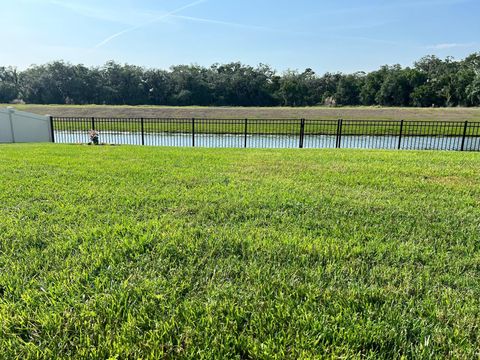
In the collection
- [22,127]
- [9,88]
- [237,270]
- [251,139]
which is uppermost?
[9,88]

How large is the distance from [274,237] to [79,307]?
5.28 feet

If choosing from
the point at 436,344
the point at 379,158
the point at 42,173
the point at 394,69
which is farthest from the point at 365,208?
the point at 394,69

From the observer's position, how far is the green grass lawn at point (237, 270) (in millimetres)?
1795

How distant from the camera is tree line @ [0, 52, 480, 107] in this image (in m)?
64.6

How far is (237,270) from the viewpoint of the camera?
248 centimetres

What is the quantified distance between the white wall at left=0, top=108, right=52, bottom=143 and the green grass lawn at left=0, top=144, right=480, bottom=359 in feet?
Answer: 36.0

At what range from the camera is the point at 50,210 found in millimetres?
3680

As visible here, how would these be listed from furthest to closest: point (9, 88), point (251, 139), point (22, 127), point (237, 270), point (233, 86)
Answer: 1. point (233, 86)
2. point (9, 88)
3. point (251, 139)
4. point (22, 127)
5. point (237, 270)

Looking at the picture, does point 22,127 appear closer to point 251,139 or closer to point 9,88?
point 251,139

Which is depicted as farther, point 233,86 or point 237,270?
point 233,86

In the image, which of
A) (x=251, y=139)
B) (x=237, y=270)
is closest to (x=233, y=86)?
(x=251, y=139)

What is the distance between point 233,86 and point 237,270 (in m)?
71.5

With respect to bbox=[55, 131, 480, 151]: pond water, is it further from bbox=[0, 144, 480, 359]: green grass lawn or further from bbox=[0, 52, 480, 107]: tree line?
bbox=[0, 52, 480, 107]: tree line

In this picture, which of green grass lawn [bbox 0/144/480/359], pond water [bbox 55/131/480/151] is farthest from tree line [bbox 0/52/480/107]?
green grass lawn [bbox 0/144/480/359]
